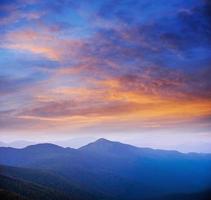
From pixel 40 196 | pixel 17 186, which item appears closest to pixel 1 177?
pixel 17 186

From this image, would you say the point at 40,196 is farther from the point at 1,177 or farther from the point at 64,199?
the point at 1,177

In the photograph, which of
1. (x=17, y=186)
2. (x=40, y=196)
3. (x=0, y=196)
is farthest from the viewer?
(x=17, y=186)

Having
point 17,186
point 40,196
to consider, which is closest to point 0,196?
point 40,196

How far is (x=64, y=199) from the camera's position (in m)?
172

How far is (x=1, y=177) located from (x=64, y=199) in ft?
139

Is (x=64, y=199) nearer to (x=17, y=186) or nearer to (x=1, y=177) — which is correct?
(x=17, y=186)

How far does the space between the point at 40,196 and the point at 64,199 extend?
15.2 meters

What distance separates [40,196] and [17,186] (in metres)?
19.7

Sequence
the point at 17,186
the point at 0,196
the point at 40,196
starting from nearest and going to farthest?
the point at 0,196
the point at 40,196
the point at 17,186

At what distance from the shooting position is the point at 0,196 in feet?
396

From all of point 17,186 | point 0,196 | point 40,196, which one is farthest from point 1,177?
point 0,196

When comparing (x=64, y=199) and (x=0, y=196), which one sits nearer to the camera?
(x=0, y=196)

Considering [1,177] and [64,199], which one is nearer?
[64,199]

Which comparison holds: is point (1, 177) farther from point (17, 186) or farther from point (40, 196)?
point (40, 196)
